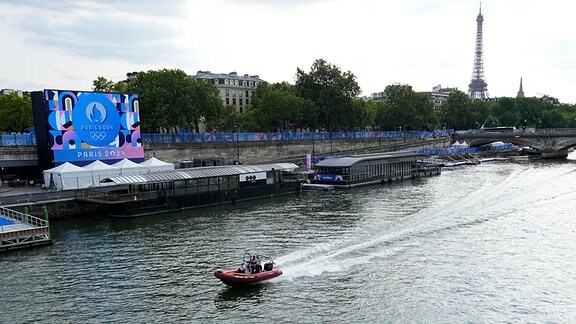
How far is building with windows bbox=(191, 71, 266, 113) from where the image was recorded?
180750mm

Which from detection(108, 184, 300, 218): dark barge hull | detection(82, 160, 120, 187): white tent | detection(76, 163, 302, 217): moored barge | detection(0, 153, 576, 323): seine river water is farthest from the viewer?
detection(82, 160, 120, 187): white tent

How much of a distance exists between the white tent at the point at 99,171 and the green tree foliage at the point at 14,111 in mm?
47074

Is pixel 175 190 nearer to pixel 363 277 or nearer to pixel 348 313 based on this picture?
pixel 363 277

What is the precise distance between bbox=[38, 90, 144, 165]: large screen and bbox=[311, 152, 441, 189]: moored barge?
103 feet

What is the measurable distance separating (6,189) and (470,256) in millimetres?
58842

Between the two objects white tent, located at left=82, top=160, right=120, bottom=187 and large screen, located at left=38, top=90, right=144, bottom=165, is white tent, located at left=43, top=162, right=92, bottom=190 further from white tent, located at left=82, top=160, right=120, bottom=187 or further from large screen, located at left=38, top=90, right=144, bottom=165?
large screen, located at left=38, top=90, right=144, bottom=165

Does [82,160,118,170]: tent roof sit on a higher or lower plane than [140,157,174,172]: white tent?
higher

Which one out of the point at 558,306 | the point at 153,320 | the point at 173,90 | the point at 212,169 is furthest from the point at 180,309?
the point at 173,90

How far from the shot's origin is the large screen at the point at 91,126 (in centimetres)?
6900

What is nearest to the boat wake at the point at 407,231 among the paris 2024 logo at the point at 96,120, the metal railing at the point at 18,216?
the metal railing at the point at 18,216

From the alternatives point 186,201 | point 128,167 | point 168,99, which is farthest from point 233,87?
point 186,201

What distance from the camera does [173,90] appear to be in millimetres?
99688

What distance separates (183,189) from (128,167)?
484 inches

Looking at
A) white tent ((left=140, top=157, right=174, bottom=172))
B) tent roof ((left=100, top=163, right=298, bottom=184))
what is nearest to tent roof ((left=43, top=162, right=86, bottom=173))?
tent roof ((left=100, top=163, right=298, bottom=184))
